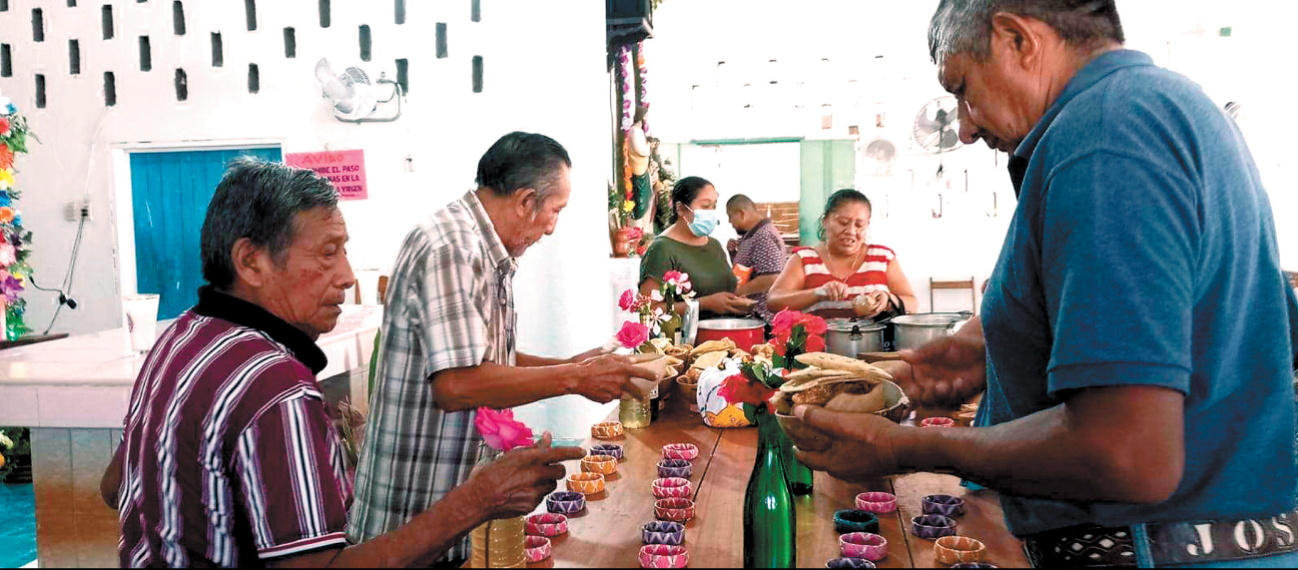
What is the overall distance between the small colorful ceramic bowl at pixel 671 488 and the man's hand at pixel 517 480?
37cm

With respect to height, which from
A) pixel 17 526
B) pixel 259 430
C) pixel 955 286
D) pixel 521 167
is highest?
pixel 521 167

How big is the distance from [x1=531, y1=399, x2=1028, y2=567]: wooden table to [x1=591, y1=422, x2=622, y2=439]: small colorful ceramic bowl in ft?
0.60

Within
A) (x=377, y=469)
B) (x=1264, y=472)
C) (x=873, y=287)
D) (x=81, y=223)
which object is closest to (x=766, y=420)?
(x=1264, y=472)

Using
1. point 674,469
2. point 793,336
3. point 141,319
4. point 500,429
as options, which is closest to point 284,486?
point 500,429

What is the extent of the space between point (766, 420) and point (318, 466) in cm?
68

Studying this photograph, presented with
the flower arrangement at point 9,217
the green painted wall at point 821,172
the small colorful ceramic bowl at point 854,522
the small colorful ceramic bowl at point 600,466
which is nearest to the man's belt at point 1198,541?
the small colorful ceramic bowl at point 854,522

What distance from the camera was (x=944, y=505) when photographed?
163cm

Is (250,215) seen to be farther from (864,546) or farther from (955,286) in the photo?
(955,286)

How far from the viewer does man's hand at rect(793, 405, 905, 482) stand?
3.69ft

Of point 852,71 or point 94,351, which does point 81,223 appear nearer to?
point 94,351

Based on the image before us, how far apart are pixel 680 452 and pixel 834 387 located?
722mm

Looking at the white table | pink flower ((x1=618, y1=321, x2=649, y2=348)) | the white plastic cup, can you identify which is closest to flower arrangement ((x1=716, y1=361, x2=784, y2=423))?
pink flower ((x1=618, y1=321, x2=649, y2=348))

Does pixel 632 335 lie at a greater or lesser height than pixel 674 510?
greater

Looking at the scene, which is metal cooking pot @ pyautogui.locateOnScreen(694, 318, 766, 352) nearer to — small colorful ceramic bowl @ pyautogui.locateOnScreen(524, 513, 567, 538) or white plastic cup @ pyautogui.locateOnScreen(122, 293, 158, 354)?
small colorful ceramic bowl @ pyautogui.locateOnScreen(524, 513, 567, 538)
